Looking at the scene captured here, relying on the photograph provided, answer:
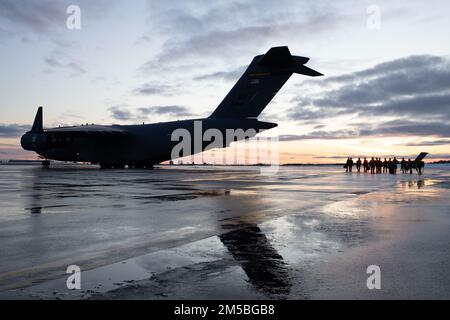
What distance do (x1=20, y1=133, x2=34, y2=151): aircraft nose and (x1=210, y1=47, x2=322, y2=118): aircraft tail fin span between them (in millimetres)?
21510

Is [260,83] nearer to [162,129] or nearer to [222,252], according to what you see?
[162,129]

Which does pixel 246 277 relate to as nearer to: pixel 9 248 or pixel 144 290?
pixel 144 290

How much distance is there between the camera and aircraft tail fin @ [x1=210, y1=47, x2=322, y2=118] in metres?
33.0

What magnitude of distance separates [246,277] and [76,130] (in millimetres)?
39007

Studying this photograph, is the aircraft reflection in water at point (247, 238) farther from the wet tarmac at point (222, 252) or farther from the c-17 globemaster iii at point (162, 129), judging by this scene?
the c-17 globemaster iii at point (162, 129)

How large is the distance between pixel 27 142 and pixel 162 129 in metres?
16.7

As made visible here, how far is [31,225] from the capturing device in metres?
7.82

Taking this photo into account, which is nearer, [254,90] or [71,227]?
[71,227]

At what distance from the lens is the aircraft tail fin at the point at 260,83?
33.0 metres

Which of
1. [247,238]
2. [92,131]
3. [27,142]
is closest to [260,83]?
[92,131]

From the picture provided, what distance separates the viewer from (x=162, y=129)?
4000cm

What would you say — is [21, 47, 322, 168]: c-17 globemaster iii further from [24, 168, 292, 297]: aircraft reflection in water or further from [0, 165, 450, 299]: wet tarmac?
[0, 165, 450, 299]: wet tarmac

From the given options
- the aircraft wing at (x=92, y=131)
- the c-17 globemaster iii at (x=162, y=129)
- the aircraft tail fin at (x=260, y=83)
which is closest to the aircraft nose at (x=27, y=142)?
the c-17 globemaster iii at (x=162, y=129)
